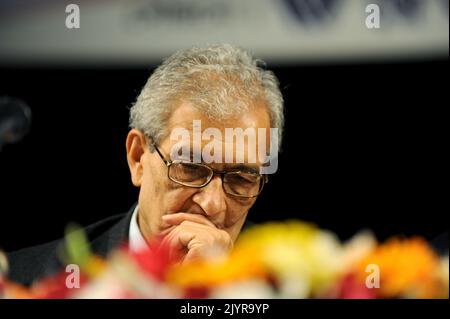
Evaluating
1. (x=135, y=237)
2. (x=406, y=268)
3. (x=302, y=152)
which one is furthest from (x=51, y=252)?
(x=406, y=268)

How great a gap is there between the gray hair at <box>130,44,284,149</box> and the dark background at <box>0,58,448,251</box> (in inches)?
1.4

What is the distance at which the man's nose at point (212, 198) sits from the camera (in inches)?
67.0

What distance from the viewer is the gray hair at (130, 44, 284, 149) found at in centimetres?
171

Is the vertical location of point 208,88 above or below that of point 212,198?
above

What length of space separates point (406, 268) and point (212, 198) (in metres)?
0.53

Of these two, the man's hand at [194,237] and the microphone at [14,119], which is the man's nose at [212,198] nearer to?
the man's hand at [194,237]

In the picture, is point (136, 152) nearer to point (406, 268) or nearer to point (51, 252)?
point (51, 252)

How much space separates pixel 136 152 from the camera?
174 cm

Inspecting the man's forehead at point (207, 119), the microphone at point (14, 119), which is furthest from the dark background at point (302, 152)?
the man's forehead at point (207, 119)

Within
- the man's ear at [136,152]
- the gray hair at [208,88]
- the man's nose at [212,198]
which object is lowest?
the man's nose at [212,198]

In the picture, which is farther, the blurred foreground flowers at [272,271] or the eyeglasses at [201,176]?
the eyeglasses at [201,176]

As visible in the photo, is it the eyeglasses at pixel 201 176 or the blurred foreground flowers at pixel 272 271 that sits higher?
the eyeglasses at pixel 201 176

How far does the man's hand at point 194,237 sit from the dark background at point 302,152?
4.7 inches
